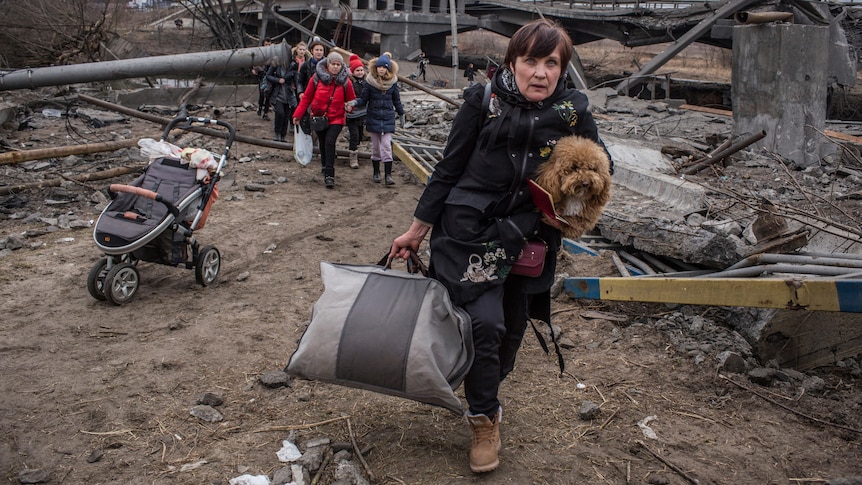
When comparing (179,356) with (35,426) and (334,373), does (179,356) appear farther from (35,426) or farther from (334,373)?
(334,373)

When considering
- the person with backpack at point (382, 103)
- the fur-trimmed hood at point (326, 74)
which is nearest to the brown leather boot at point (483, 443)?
the person with backpack at point (382, 103)

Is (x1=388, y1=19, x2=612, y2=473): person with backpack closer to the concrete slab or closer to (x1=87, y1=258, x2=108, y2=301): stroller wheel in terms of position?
(x1=87, y1=258, x2=108, y2=301): stroller wheel

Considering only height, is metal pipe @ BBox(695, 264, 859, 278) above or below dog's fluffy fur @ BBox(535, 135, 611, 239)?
below

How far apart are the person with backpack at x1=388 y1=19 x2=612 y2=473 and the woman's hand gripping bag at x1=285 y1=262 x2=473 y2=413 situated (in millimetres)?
115

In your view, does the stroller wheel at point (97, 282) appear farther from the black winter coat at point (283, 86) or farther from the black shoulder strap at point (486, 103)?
the black winter coat at point (283, 86)

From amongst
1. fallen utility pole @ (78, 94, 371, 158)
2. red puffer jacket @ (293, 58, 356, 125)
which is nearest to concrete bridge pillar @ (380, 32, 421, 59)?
fallen utility pole @ (78, 94, 371, 158)

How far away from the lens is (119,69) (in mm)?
11188

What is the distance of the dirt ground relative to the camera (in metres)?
3.16

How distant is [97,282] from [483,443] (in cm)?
346

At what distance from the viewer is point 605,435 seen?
3.47 meters

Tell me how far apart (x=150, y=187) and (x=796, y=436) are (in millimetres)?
4640

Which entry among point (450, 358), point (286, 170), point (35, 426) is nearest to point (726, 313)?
point (450, 358)

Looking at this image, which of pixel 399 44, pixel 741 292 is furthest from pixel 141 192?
pixel 399 44

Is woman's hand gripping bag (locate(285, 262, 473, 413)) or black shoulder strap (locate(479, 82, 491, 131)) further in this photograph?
black shoulder strap (locate(479, 82, 491, 131))
